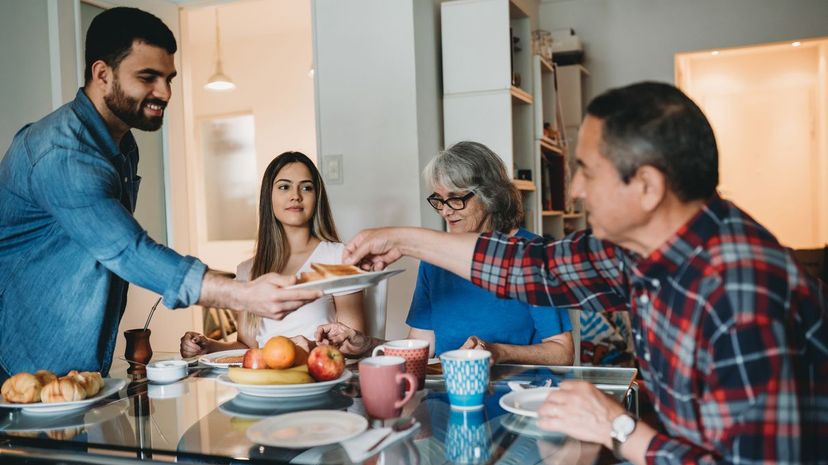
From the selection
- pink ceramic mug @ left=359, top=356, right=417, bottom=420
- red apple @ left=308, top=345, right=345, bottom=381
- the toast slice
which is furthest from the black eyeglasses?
pink ceramic mug @ left=359, top=356, right=417, bottom=420

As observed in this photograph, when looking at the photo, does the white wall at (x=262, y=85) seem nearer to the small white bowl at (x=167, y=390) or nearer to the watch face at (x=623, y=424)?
the small white bowl at (x=167, y=390)

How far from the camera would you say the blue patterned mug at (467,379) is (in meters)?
1.28

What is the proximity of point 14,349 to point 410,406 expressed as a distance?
96 cm

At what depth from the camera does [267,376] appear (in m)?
1.38

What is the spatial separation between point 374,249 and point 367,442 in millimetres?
656

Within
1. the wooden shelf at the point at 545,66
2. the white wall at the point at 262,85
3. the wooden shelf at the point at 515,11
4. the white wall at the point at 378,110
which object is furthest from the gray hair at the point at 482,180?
the white wall at the point at 262,85

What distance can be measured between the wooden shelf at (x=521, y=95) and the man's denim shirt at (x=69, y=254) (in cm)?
214

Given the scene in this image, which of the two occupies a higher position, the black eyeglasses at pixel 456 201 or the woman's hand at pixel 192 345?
the black eyeglasses at pixel 456 201

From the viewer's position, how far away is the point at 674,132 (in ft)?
3.38

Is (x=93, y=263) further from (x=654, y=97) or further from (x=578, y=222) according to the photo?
(x=578, y=222)

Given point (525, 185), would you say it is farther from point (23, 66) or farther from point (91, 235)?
point (91, 235)

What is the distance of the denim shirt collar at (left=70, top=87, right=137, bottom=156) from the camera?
67.5 inches

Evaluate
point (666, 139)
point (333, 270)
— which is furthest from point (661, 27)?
point (666, 139)

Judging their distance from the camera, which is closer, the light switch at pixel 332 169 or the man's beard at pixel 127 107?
the man's beard at pixel 127 107
